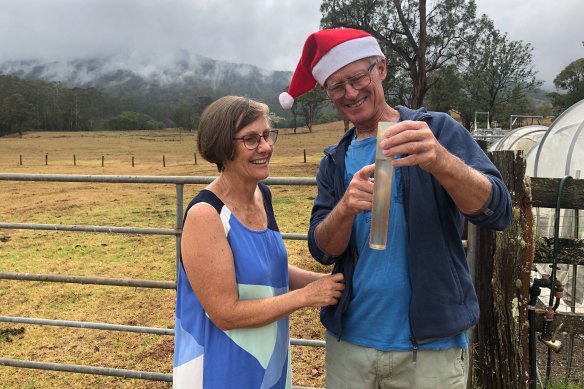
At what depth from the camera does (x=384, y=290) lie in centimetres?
154

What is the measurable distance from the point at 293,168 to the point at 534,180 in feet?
79.2

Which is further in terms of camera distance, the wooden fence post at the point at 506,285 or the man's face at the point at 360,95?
the wooden fence post at the point at 506,285

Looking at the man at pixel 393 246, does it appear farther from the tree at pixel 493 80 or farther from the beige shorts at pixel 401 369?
the tree at pixel 493 80

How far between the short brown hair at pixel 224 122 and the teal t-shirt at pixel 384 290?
43 cm

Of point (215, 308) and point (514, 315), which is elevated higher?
point (215, 308)

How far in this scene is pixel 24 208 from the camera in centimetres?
1438

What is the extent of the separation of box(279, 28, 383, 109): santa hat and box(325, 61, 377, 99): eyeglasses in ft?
0.15

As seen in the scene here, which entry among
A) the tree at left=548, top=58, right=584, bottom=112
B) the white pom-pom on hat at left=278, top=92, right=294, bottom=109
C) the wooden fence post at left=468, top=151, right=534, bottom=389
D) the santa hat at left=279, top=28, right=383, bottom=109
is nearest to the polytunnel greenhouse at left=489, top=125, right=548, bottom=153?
the wooden fence post at left=468, top=151, right=534, bottom=389

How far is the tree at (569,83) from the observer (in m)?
51.3

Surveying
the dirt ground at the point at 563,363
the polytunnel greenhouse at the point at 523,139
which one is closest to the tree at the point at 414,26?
the polytunnel greenhouse at the point at 523,139

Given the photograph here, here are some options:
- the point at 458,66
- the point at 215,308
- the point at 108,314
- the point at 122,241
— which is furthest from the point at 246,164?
the point at 458,66

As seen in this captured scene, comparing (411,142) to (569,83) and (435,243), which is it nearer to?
(435,243)

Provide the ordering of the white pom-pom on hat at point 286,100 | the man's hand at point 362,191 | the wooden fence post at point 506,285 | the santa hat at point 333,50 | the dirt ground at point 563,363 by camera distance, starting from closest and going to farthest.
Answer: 1. the man's hand at point 362,191
2. the santa hat at point 333,50
3. the white pom-pom on hat at point 286,100
4. the wooden fence post at point 506,285
5. the dirt ground at point 563,363

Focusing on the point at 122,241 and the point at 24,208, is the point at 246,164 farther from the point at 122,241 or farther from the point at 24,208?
the point at 24,208
